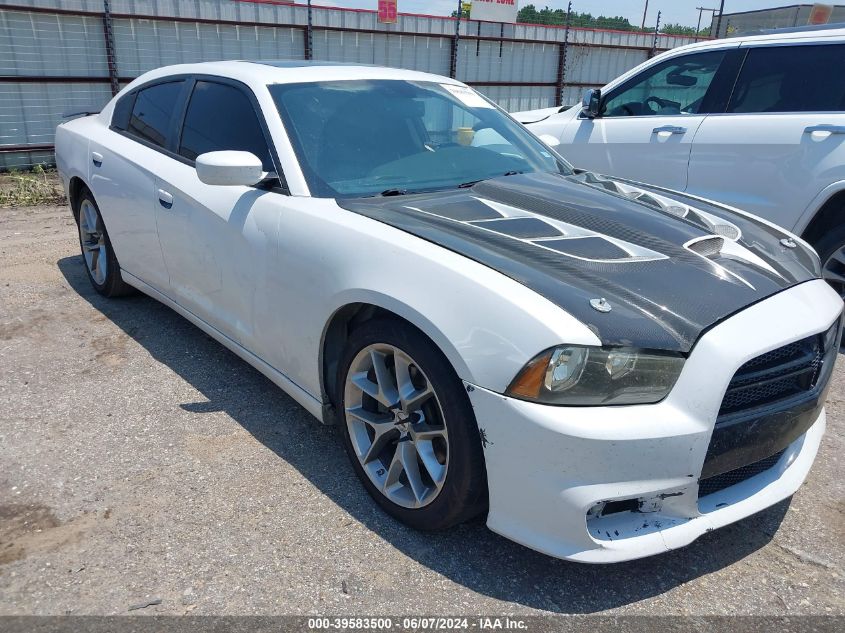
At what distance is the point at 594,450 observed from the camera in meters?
2.10

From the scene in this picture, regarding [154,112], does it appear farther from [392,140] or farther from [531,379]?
[531,379]

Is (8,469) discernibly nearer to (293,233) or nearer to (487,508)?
(293,233)

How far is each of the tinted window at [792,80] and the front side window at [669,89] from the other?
0.27 meters

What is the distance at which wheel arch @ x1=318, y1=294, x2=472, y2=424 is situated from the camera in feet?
7.57

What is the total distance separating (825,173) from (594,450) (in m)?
3.41

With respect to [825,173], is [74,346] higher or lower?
lower

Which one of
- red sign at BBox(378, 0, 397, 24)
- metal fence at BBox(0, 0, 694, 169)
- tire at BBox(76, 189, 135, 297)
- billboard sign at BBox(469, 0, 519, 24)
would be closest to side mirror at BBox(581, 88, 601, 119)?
tire at BBox(76, 189, 135, 297)

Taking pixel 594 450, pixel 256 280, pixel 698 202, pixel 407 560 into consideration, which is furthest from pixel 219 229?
pixel 698 202

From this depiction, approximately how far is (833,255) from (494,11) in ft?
46.7

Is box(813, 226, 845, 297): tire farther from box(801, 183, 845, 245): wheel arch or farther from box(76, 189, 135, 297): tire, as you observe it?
box(76, 189, 135, 297): tire

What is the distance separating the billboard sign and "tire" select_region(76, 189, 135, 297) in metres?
12.9

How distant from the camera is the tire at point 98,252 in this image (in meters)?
4.85

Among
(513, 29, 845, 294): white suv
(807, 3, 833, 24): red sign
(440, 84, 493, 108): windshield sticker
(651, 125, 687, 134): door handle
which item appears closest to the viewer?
(440, 84, 493, 108): windshield sticker

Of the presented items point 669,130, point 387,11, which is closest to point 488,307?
point 669,130
